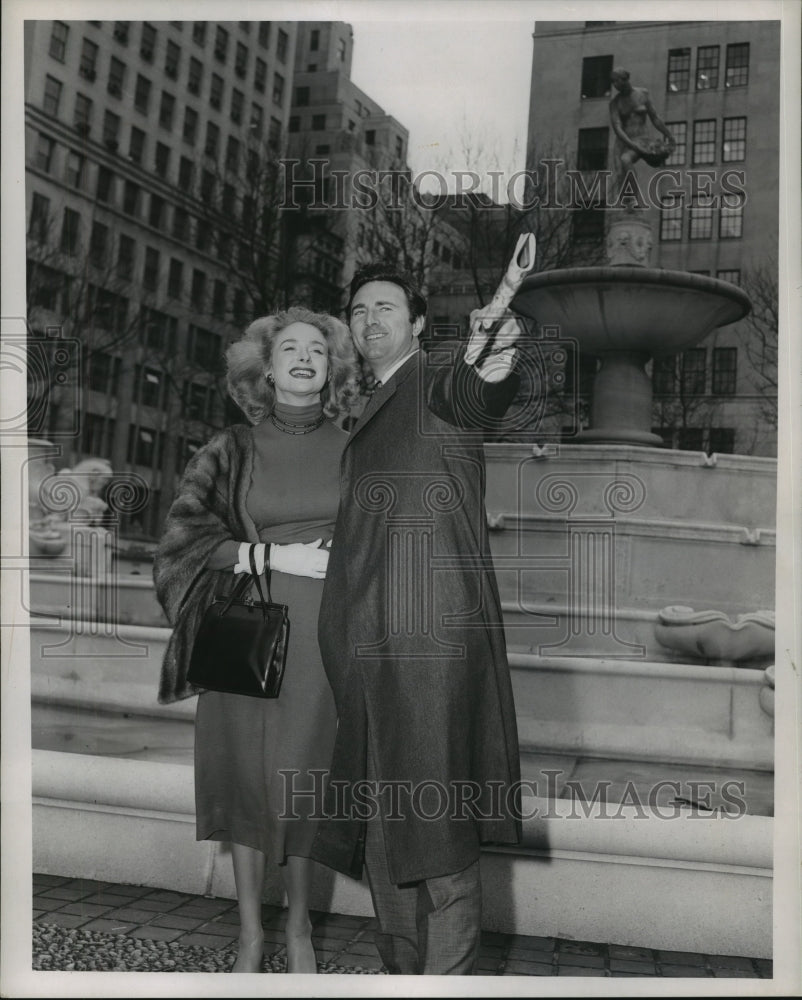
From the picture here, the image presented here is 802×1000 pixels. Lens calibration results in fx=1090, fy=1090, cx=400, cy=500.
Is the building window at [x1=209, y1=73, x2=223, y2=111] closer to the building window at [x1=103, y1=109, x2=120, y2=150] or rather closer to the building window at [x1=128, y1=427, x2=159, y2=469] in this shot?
the building window at [x1=103, y1=109, x2=120, y2=150]

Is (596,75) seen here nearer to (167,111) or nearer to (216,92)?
(216,92)

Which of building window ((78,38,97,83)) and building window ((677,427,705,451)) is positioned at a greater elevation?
building window ((78,38,97,83))

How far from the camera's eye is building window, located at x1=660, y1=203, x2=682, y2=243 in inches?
163

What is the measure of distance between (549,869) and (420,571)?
46.7 inches

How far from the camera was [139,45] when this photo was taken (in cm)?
422

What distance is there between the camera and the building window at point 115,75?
4.22m

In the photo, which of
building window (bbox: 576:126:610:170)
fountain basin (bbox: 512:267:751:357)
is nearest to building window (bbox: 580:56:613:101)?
building window (bbox: 576:126:610:170)

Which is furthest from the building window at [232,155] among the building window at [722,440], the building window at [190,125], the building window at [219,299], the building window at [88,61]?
the building window at [722,440]

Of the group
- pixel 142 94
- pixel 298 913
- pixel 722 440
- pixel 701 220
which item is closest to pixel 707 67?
pixel 701 220

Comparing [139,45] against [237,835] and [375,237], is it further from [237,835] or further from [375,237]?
[237,835]

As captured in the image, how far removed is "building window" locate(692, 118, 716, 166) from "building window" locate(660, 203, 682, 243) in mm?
201

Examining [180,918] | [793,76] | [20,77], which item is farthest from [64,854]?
[793,76]

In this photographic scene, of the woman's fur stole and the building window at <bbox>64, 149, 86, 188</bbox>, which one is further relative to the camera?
the building window at <bbox>64, 149, 86, 188</bbox>

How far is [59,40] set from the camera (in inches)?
163
